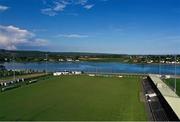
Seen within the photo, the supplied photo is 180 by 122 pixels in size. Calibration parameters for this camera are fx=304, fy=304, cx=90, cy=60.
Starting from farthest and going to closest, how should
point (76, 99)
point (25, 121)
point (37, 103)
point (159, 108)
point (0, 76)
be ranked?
1. point (0, 76)
2. point (76, 99)
3. point (37, 103)
4. point (159, 108)
5. point (25, 121)

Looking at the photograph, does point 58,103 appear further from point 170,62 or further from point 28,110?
point 170,62

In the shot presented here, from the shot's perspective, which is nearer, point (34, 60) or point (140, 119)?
point (140, 119)

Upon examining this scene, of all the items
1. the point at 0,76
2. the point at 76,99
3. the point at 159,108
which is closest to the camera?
the point at 159,108

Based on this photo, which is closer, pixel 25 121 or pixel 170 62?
pixel 25 121

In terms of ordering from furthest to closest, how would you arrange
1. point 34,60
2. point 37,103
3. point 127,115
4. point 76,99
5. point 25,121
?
1. point 34,60
2. point 76,99
3. point 37,103
4. point 127,115
5. point 25,121

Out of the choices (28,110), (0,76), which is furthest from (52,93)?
(0,76)

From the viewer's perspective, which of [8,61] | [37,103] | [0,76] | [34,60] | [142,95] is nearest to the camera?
[37,103]

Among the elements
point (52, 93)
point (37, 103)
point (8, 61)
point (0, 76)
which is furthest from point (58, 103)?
point (8, 61)

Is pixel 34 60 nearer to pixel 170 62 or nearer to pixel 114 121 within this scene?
pixel 170 62
